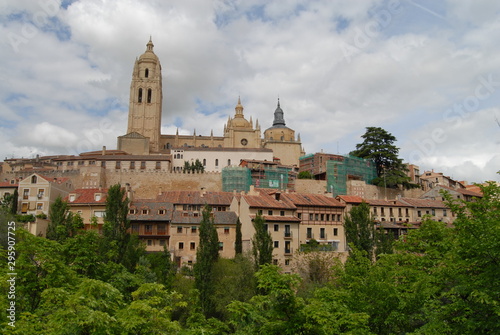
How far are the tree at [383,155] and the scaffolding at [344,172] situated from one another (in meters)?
1.95

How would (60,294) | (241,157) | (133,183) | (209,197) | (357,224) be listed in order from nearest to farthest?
1. (60,294)
2. (357,224)
3. (209,197)
4. (133,183)
5. (241,157)

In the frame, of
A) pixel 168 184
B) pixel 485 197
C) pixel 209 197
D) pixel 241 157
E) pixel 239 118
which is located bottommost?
pixel 485 197

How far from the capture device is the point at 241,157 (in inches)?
3140

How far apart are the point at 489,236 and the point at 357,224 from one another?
2880 cm

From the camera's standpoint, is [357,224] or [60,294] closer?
[60,294]

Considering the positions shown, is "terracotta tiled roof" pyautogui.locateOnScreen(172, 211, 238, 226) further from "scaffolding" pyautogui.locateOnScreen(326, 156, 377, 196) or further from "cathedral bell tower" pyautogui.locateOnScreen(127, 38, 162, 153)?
"cathedral bell tower" pyautogui.locateOnScreen(127, 38, 162, 153)

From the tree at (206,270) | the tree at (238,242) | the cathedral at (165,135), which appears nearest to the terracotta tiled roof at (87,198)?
the tree at (238,242)

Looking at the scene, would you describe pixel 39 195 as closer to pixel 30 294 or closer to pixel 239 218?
pixel 239 218

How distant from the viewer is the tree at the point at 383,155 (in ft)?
223

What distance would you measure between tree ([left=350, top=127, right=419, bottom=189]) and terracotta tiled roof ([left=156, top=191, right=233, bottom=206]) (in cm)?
3085

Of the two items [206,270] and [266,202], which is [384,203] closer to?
[266,202]

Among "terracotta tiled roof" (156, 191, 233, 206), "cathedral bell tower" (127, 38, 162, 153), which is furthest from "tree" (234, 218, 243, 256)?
"cathedral bell tower" (127, 38, 162, 153)

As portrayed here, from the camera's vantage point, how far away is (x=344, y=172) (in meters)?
69.4

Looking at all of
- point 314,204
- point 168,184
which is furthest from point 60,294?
point 168,184
